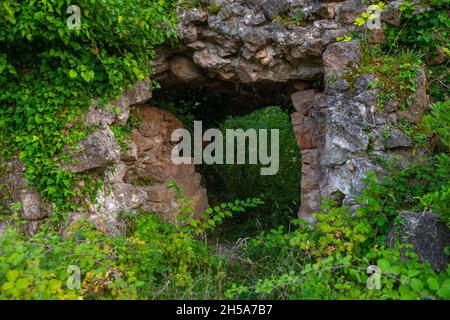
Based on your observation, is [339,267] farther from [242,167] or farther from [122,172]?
[242,167]

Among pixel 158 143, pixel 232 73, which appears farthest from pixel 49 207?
pixel 232 73

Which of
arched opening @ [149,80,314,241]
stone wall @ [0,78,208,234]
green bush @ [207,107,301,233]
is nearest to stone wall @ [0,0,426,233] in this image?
stone wall @ [0,78,208,234]

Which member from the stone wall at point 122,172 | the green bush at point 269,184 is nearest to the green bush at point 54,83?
the stone wall at point 122,172

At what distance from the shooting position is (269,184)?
29.3ft

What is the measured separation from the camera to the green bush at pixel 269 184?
26.0 ft

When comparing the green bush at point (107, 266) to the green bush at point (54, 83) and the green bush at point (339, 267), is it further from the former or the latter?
the green bush at point (54, 83)

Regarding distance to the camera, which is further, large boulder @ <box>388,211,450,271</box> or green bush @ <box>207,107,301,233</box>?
green bush @ <box>207,107,301,233</box>

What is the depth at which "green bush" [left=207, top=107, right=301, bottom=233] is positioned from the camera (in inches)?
312

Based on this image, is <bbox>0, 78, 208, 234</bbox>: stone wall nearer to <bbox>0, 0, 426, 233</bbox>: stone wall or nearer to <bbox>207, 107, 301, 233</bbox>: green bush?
<bbox>0, 0, 426, 233</bbox>: stone wall

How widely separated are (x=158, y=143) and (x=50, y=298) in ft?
13.1

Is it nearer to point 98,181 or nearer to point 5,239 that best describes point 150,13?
point 98,181

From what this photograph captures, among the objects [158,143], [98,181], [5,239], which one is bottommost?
[5,239]

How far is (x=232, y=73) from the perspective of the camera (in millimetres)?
5852

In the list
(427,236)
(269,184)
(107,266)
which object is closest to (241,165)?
(269,184)
